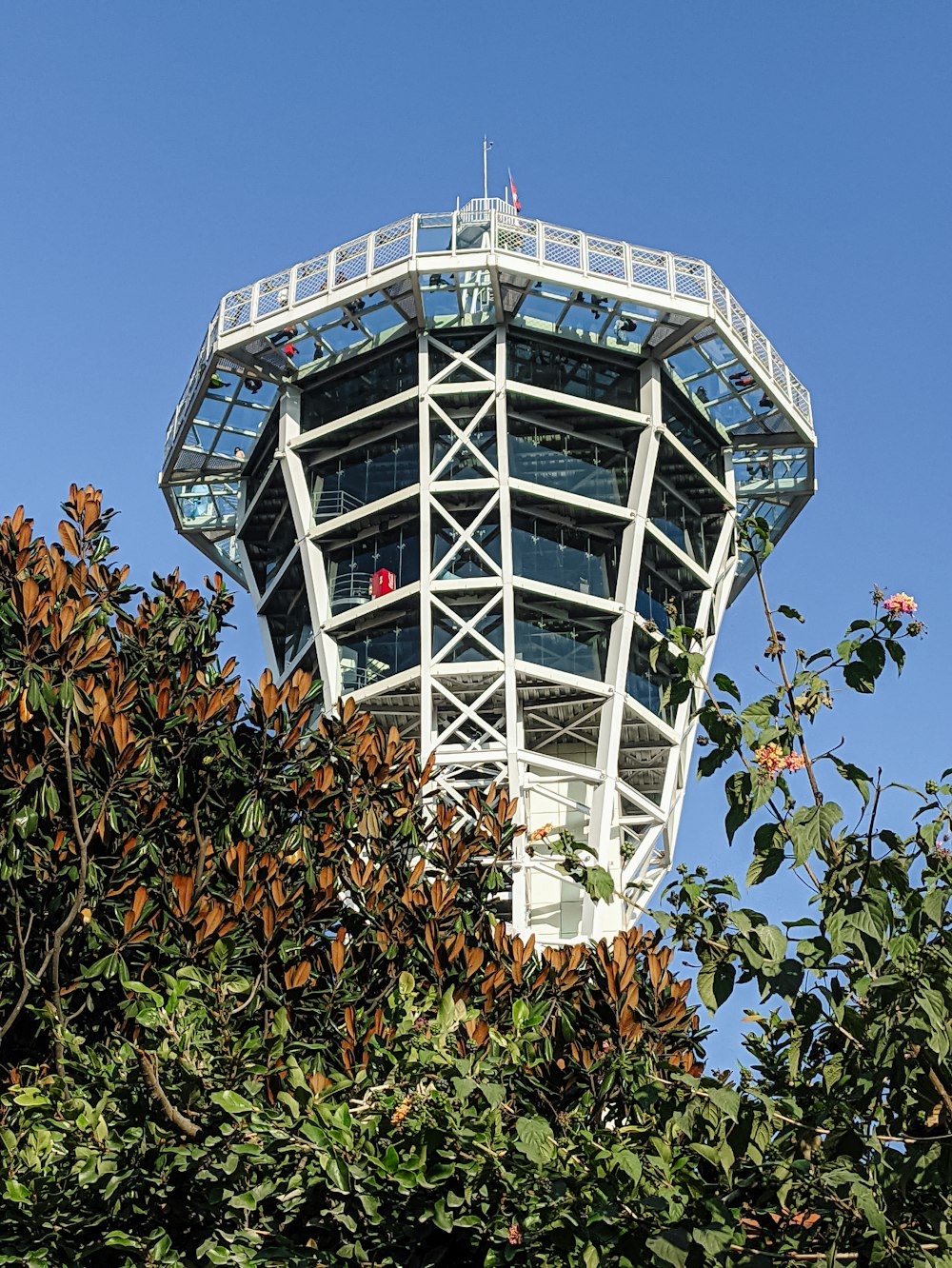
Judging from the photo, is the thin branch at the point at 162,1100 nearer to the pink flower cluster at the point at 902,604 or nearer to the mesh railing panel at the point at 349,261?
the pink flower cluster at the point at 902,604

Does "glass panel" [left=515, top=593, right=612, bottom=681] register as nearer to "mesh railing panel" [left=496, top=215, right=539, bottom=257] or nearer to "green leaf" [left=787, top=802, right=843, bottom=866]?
"mesh railing panel" [left=496, top=215, right=539, bottom=257]

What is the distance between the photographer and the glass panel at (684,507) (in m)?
45.0

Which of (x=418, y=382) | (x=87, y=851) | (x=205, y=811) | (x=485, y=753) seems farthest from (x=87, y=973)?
(x=418, y=382)

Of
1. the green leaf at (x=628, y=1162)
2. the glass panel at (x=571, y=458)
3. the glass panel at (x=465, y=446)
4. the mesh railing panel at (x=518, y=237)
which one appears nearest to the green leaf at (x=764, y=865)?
the green leaf at (x=628, y=1162)

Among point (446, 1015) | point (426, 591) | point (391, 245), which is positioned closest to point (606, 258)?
point (391, 245)

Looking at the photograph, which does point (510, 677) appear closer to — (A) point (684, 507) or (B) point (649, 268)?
(A) point (684, 507)

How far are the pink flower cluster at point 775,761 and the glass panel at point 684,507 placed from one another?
36.2m

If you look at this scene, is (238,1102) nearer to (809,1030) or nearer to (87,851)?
(809,1030)

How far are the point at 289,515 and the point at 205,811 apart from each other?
32793 millimetres

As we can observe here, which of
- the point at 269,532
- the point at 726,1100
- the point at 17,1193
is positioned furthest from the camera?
the point at 269,532

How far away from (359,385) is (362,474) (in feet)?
8.57

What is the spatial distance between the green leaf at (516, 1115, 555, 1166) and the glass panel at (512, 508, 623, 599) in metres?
33.5

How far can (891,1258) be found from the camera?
25.6ft

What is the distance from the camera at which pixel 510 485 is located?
42594 mm
